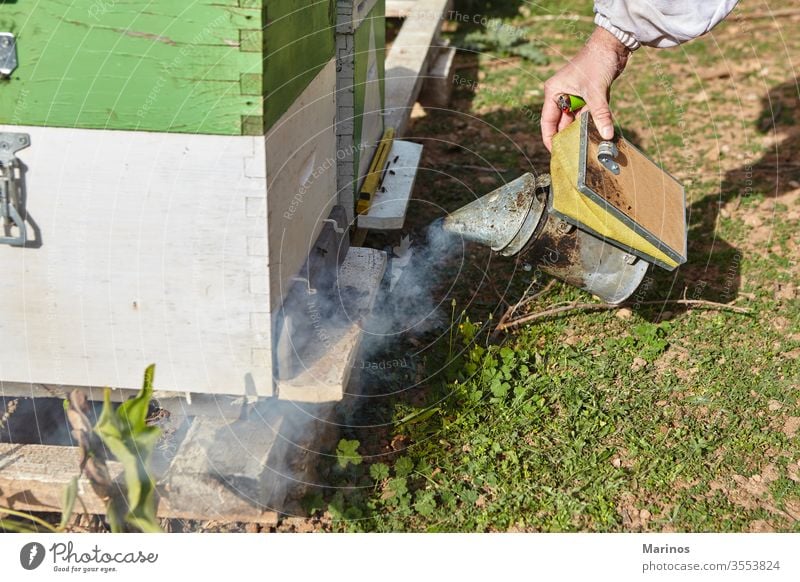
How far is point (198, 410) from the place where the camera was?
8.04 feet

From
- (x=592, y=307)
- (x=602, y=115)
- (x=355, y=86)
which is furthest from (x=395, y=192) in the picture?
(x=602, y=115)

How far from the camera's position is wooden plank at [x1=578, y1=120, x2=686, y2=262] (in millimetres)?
2568

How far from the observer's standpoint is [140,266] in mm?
2201

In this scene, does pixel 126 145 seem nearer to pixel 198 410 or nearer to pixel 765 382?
pixel 198 410

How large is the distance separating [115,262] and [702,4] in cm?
206

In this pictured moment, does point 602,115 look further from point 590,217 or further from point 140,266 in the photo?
point 140,266

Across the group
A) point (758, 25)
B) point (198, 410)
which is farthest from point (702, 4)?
point (758, 25)

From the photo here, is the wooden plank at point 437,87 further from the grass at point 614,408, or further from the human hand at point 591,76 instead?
the human hand at point 591,76

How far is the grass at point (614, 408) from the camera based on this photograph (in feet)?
8.32

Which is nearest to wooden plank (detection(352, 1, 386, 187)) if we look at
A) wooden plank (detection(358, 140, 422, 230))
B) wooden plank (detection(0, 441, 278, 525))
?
wooden plank (detection(358, 140, 422, 230))

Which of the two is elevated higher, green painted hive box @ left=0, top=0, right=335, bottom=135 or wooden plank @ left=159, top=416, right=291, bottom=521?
green painted hive box @ left=0, top=0, right=335, bottom=135

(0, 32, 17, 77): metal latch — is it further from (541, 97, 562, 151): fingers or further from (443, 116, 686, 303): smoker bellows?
(541, 97, 562, 151): fingers

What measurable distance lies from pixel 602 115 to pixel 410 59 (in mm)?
2261

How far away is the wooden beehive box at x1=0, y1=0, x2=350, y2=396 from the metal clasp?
93cm
